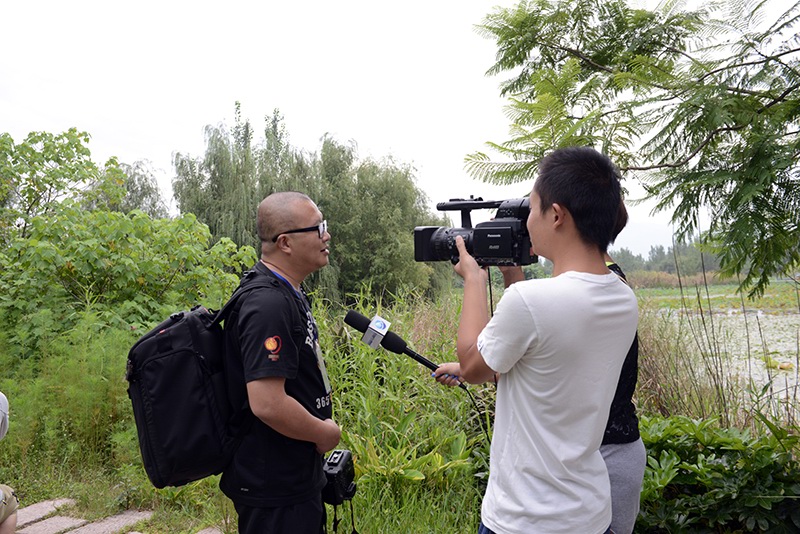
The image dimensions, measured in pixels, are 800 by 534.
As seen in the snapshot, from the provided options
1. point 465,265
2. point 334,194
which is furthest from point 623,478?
point 334,194

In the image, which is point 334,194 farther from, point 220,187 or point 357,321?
point 357,321

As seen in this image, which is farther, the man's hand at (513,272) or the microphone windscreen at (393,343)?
the microphone windscreen at (393,343)

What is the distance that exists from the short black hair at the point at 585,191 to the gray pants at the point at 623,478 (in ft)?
2.24

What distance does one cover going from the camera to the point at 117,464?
179 inches

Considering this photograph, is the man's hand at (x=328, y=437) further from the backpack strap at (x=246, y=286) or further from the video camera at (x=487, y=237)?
the video camera at (x=487, y=237)

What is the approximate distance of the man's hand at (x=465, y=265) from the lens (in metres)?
1.72

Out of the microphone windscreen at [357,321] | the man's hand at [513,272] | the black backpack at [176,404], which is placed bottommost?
the black backpack at [176,404]

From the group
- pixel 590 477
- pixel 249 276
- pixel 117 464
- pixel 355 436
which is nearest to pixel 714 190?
pixel 590 477

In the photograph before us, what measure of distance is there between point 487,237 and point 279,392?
0.77 m

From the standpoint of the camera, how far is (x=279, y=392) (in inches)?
72.2

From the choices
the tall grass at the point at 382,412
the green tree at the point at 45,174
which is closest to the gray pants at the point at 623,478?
the tall grass at the point at 382,412

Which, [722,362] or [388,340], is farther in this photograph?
[722,362]

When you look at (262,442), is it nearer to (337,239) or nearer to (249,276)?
(249,276)

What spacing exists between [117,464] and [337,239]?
82.9ft
